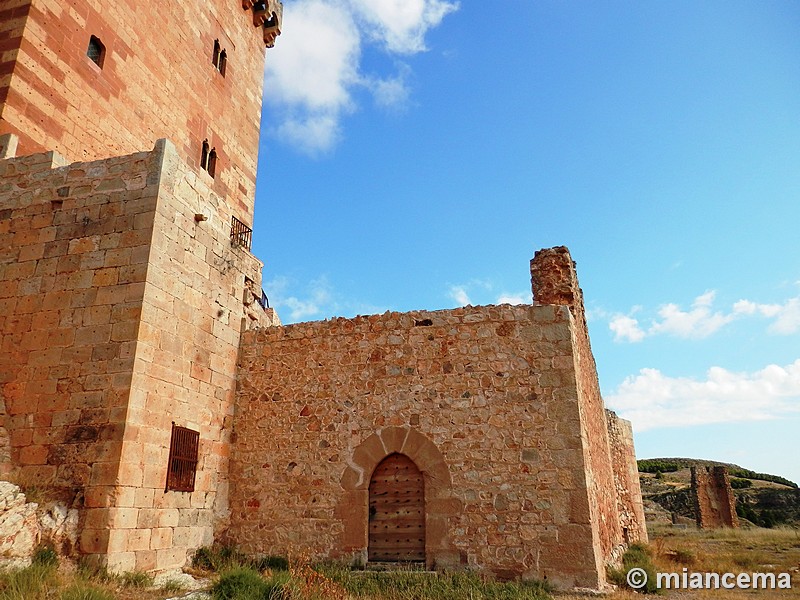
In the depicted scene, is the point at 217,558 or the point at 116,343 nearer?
the point at 116,343

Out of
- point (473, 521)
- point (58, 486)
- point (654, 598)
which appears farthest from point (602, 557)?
point (58, 486)

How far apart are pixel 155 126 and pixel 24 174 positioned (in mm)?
3072

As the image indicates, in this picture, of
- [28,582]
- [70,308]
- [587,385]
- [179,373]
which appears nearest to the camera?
[28,582]

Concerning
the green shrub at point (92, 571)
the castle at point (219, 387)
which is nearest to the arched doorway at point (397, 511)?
the castle at point (219, 387)

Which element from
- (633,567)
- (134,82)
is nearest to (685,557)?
(633,567)

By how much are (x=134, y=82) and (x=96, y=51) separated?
2.68 ft

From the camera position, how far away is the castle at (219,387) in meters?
6.75

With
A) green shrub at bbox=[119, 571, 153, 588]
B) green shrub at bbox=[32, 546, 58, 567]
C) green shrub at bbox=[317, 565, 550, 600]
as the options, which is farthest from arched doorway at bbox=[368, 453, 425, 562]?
green shrub at bbox=[32, 546, 58, 567]

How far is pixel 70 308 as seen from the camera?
23.4 ft

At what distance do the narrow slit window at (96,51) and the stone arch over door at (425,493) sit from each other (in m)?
7.24

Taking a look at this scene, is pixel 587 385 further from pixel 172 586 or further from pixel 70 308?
pixel 70 308

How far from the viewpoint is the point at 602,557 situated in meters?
7.49

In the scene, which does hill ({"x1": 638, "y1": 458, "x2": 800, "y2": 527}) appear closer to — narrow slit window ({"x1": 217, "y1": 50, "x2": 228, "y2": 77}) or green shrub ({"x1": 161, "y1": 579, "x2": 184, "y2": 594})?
green shrub ({"x1": 161, "y1": 579, "x2": 184, "y2": 594})

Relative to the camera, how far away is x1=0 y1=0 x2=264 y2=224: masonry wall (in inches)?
321
